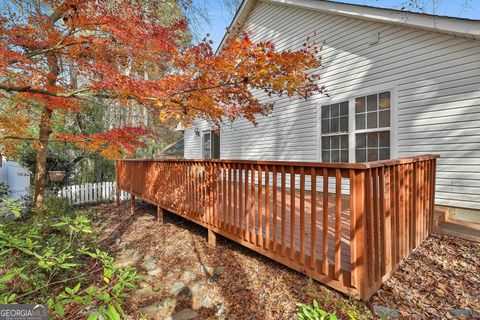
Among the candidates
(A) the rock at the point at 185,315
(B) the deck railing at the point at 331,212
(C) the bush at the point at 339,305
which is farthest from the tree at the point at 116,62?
(C) the bush at the point at 339,305

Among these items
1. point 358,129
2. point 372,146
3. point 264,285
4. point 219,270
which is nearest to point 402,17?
point 358,129

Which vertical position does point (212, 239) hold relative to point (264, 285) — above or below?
above

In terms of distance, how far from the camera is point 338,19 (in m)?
5.91

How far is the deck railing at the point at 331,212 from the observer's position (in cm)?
196

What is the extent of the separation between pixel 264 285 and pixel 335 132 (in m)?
4.39

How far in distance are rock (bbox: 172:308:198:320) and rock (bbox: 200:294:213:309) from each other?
0.13 m

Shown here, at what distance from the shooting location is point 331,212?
13.7ft

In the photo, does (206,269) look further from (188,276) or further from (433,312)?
(433,312)

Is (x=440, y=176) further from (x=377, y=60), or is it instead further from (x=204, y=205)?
(x=204, y=205)

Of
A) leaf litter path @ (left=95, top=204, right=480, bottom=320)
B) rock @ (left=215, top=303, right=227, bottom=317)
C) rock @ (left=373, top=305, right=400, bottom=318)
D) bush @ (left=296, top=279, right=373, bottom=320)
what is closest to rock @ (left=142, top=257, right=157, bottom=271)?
leaf litter path @ (left=95, top=204, right=480, bottom=320)

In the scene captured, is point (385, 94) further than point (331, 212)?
Yes

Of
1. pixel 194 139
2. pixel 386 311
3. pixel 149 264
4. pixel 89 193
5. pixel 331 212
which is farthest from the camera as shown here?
pixel 194 139

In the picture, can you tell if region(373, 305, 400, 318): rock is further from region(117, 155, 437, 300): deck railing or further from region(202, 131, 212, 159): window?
Answer: region(202, 131, 212, 159): window

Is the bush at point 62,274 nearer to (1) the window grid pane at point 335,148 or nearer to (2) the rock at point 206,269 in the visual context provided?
(2) the rock at point 206,269
